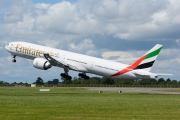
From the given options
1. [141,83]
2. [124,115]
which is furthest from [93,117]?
[141,83]

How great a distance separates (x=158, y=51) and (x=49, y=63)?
22.7 metres

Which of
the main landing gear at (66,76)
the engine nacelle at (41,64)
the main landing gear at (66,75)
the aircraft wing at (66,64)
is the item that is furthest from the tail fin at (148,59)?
the engine nacelle at (41,64)

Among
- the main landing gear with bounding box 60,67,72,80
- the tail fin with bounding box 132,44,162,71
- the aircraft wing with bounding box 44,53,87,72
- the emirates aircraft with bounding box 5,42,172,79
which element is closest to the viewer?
the emirates aircraft with bounding box 5,42,172,79

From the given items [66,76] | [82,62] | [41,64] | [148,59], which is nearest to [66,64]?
[66,76]

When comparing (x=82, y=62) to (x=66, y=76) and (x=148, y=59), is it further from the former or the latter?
(x=148, y=59)

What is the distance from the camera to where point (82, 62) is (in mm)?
96125

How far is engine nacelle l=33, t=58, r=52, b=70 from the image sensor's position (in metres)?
97.1

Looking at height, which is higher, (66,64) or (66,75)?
(66,64)

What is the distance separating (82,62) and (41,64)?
8.52 meters

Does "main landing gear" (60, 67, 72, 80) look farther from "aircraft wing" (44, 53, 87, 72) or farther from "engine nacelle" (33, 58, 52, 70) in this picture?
"engine nacelle" (33, 58, 52, 70)

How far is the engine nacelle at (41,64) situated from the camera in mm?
97062

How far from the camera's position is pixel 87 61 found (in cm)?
9538

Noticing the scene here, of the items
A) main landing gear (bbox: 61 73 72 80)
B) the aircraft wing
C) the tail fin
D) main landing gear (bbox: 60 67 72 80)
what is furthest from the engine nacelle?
the tail fin

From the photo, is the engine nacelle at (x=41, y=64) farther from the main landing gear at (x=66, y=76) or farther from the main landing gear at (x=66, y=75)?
the main landing gear at (x=66, y=76)
